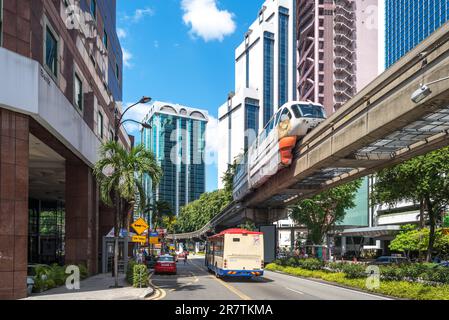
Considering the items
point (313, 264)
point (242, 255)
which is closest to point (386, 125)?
point (242, 255)

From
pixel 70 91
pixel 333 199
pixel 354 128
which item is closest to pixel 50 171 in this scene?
pixel 70 91

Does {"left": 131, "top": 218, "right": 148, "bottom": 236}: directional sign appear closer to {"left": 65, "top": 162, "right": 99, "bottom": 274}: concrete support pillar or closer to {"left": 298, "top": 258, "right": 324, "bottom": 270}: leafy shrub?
{"left": 65, "top": 162, "right": 99, "bottom": 274}: concrete support pillar

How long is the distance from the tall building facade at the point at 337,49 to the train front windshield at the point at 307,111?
4389 inches

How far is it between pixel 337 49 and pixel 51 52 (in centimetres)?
13170

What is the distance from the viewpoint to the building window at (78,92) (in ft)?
108

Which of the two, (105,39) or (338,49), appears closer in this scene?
(105,39)

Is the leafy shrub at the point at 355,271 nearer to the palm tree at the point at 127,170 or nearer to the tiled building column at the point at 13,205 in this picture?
the palm tree at the point at 127,170

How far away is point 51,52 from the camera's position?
26781mm

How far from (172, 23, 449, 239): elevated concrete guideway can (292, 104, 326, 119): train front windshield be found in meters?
1.56

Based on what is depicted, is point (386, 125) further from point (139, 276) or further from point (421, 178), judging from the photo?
point (421, 178)

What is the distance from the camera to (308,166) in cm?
3294

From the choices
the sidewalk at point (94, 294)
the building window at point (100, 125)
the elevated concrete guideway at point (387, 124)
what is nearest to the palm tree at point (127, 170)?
the sidewalk at point (94, 294)

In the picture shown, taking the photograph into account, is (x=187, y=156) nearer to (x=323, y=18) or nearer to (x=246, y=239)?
(x=246, y=239)

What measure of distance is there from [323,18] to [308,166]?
415 ft
